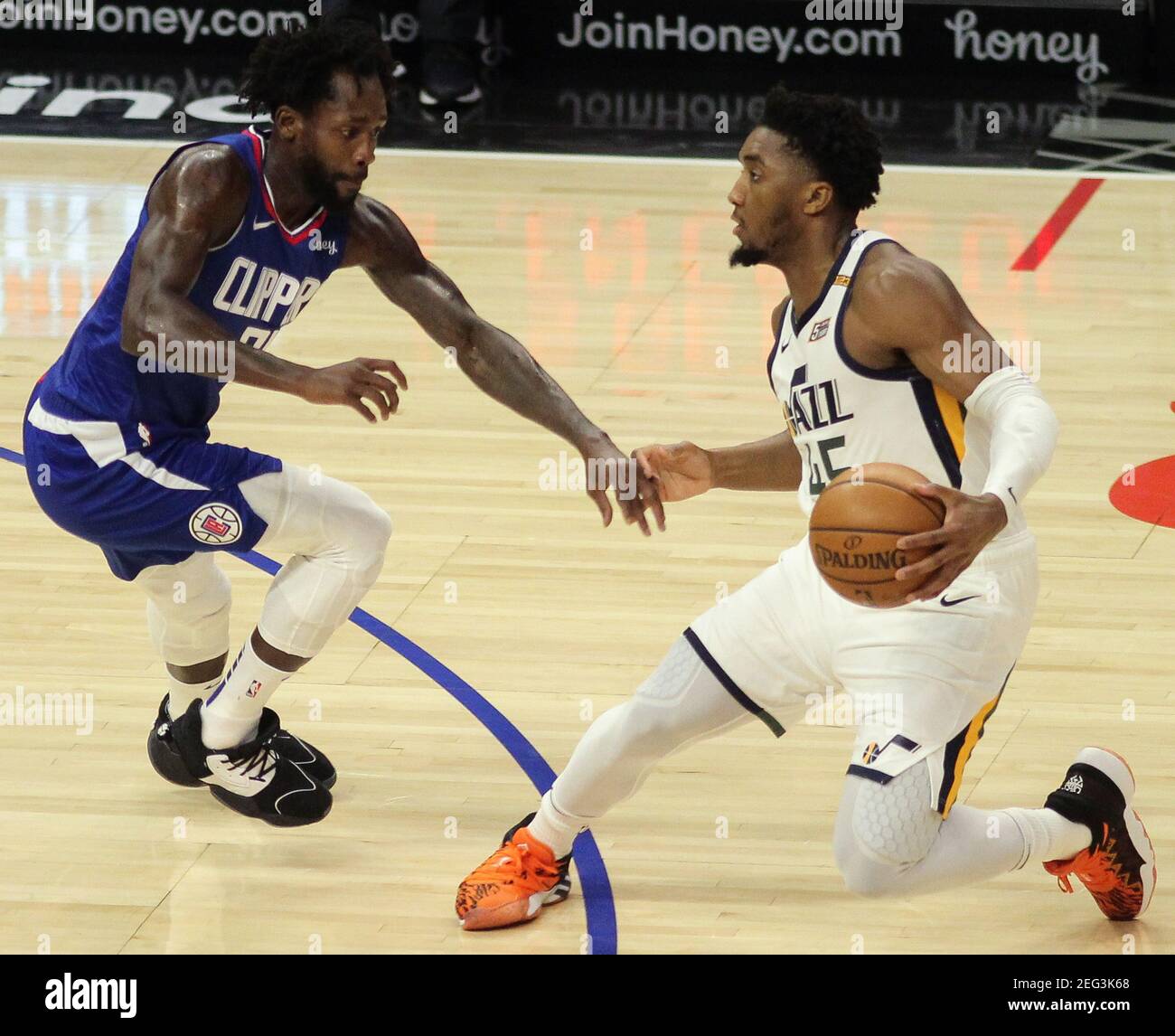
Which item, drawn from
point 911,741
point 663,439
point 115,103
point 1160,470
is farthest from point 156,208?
point 115,103

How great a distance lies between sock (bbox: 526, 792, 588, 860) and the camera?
15.8 feet

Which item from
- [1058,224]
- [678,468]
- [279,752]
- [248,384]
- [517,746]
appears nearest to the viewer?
[678,468]

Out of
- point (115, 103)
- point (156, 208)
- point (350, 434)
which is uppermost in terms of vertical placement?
point (156, 208)

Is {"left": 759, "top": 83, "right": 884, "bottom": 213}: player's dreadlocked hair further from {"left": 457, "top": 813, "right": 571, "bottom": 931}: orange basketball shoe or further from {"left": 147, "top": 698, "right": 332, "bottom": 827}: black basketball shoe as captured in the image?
{"left": 147, "top": 698, "right": 332, "bottom": 827}: black basketball shoe

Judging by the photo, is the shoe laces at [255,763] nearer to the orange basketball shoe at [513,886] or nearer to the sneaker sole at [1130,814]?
the orange basketball shoe at [513,886]

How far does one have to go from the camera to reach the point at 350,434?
8.33 meters

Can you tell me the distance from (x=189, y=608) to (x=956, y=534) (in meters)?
2.39

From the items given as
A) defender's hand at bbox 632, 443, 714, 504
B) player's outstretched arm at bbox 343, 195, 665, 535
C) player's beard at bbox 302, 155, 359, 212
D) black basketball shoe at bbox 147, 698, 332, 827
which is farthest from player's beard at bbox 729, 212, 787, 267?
black basketball shoe at bbox 147, 698, 332, 827

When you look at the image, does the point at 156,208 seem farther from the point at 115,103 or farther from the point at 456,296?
the point at 115,103

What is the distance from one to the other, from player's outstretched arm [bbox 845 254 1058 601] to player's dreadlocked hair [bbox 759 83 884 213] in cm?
27

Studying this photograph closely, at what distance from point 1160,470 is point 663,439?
2.07 m

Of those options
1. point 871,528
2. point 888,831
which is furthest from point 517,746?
point 871,528

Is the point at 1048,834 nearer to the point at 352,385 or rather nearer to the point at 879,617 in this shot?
the point at 879,617

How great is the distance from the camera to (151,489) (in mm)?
5039
